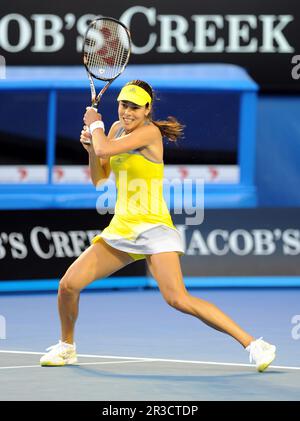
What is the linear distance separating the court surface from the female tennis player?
393mm

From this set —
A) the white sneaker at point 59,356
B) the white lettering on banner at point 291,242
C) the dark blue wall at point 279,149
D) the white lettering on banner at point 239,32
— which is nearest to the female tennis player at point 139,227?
the white sneaker at point 59,356

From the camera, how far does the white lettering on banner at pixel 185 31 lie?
17938 mm

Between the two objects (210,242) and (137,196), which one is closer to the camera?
(137,196)

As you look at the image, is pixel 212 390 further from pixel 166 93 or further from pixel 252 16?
pixel 252 16

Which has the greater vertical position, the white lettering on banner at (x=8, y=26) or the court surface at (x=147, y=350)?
the white lettering on banner at (x=8, y=26)

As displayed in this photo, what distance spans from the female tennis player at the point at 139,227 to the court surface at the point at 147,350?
15.5 inches

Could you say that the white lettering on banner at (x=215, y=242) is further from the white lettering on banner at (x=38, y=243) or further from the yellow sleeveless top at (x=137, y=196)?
the yellow sleeveless top at (x=137, y=196)

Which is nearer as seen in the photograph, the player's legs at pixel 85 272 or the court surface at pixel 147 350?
the court surface at pixel 147 350

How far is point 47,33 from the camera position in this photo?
17922 mm

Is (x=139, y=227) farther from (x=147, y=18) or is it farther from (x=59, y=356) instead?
(x=147, y=18)

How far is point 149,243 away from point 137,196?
34 centimetres

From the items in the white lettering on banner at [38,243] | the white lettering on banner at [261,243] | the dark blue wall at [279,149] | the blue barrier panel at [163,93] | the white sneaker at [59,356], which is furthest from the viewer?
the dark blue wall at [279,149]

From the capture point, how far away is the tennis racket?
29.9ft

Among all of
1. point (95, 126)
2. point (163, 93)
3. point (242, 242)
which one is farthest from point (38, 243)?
point (95, 126)
